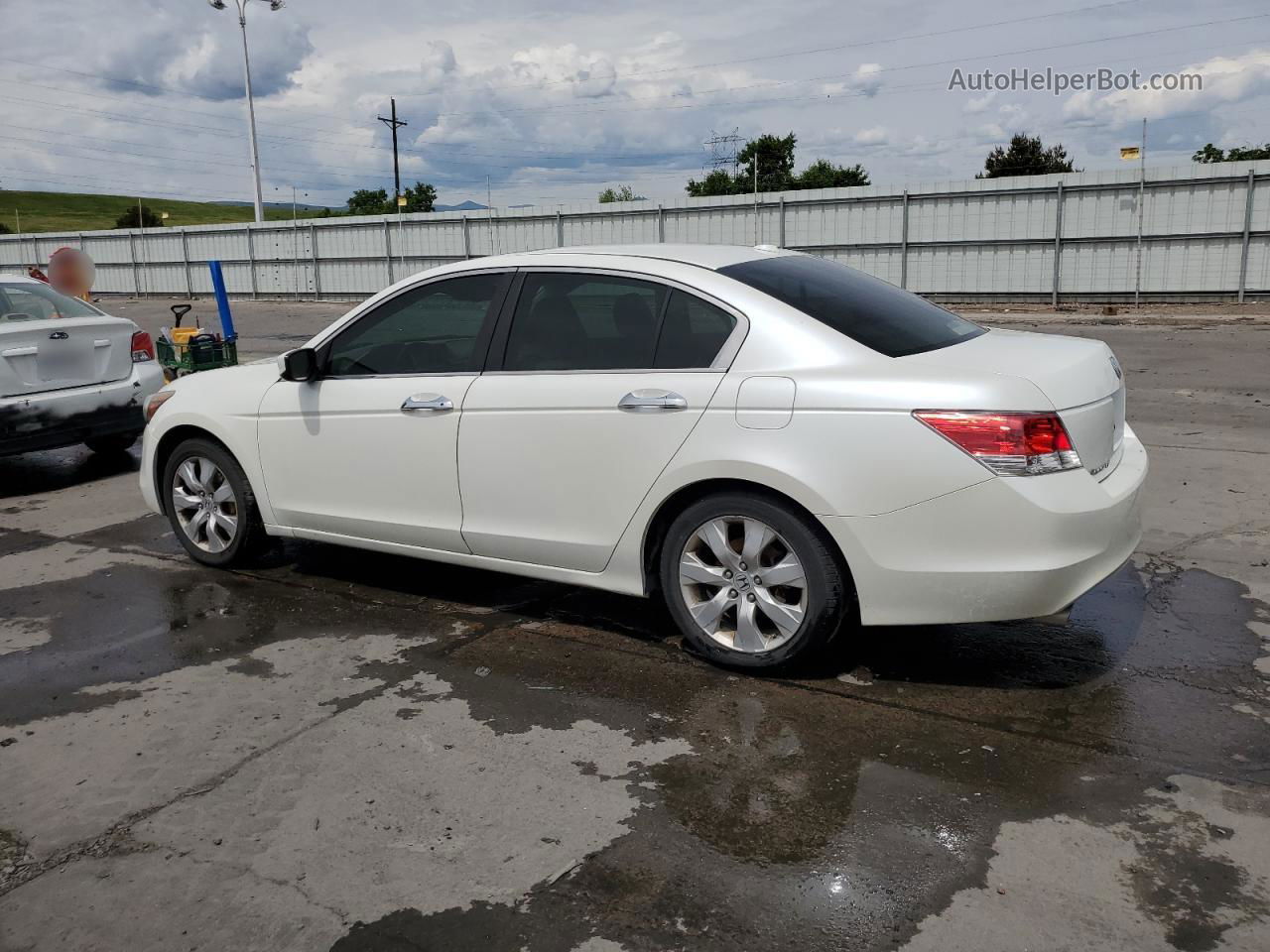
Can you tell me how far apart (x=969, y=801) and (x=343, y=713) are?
220cm

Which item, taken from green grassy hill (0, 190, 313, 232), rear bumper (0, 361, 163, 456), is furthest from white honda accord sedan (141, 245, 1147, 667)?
green grassy hill (0, 190, 313, 232)

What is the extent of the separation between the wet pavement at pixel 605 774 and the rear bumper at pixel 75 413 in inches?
109

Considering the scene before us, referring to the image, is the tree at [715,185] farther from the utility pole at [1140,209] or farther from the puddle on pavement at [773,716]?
the puddle on pavement at [773,716]

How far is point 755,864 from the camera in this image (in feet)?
9.64

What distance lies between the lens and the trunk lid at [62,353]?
7.84m

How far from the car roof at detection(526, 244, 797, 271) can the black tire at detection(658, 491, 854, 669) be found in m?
1.02

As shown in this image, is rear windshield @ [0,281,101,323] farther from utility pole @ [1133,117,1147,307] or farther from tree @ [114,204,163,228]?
tree @ [114,204,163,228]

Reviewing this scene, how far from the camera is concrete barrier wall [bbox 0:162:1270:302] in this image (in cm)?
2192

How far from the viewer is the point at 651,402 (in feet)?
13.8

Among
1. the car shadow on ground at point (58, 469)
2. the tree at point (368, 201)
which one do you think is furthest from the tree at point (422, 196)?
the car shadow on ground at point (58, 469)

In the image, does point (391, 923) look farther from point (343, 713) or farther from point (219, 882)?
point (343, 713)

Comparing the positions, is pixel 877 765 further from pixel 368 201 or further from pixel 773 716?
pixel 368 201

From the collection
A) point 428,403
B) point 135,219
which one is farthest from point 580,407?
point 135,219

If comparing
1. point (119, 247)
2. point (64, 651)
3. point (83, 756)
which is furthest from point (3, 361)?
point (119, 247)
